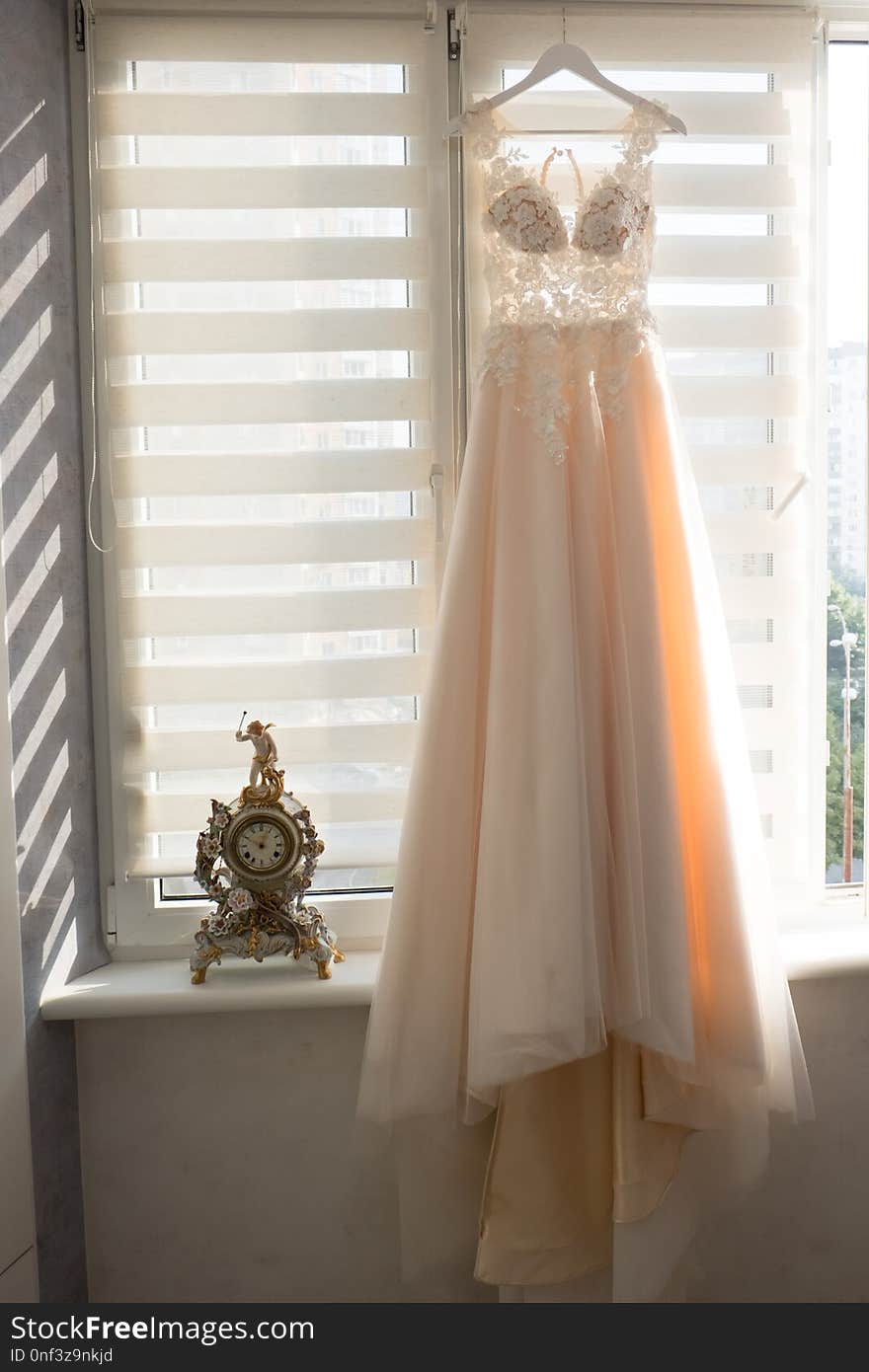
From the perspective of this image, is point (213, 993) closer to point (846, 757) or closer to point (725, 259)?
point (846, 757)

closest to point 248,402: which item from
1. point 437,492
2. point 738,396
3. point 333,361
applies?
point 333,361

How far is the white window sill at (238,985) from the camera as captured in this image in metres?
1.53

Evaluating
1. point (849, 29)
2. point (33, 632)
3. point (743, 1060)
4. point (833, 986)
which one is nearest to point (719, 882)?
point (743, 1060)

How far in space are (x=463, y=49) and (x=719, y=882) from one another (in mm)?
1347

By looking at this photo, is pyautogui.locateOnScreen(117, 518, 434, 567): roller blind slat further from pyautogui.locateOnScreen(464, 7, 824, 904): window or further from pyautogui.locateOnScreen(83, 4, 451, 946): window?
pyautogui.locateOnScreen(464, 7, 824, 904): window

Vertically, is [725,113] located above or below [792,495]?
above

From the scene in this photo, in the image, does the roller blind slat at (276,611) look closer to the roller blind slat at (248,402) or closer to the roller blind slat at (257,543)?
the roller blind slat at (257,543)

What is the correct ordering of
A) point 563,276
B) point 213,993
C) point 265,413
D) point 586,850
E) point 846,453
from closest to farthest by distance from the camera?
point 586,850 < point 563,276 < point 213,993 < point 265,413 < point 846,453

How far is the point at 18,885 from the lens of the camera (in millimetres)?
1460

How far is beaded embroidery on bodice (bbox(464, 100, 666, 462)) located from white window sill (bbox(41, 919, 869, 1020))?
868mm

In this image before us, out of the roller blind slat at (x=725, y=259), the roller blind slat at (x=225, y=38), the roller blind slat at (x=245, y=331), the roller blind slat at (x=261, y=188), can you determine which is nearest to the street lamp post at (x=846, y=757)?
the roller blind slat at (x=725, y=259)

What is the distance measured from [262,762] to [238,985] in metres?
0.34

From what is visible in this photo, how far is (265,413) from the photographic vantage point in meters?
1.64
